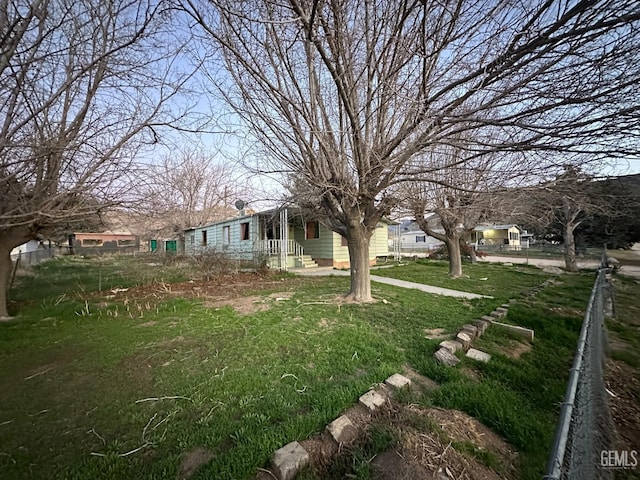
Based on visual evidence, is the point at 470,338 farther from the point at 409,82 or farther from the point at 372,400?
the point at 409,82

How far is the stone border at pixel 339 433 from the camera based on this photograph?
1509 millimetres

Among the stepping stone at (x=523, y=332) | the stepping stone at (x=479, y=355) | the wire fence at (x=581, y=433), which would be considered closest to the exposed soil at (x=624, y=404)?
the wire fence at (x=581, y=433)

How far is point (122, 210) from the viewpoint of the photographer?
5090 mm

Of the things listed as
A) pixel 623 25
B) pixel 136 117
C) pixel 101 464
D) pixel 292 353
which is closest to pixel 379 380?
pixel 292 353

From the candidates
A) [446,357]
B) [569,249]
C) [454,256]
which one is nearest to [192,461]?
[446,357]

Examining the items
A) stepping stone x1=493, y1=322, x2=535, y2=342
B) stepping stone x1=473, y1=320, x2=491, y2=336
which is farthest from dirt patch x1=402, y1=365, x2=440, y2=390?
stepping stone x1=493, y1=322, x2=535, y2=342

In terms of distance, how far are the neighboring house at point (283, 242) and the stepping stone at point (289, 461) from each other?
987cm

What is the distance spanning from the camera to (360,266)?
5.78 metres

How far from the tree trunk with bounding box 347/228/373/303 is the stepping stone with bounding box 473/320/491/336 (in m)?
2.18

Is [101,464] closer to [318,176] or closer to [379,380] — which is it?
[379,380]

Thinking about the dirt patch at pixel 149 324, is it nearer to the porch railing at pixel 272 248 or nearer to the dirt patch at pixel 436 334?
the dirt patch at pixel 436 334

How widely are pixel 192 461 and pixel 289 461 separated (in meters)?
0.67

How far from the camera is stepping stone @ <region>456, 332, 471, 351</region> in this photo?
337 centimetres

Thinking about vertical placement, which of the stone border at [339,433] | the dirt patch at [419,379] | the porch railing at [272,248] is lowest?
the dirt patch at [419,379]
